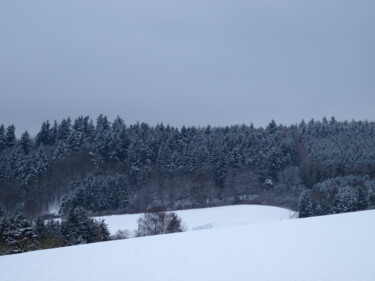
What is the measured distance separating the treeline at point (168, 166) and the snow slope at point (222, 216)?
7.47 m

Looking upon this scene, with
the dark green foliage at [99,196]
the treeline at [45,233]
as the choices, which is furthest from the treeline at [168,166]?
the treeline at [45,233]

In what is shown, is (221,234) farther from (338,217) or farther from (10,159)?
(10,159)

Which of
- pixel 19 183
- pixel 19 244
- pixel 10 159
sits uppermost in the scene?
pixel 10 159

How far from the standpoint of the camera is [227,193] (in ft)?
263

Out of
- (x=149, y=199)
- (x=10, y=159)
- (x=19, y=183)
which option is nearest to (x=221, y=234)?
(x=149, y=199)

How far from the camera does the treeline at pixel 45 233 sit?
106 feet

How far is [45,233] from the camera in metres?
36.2

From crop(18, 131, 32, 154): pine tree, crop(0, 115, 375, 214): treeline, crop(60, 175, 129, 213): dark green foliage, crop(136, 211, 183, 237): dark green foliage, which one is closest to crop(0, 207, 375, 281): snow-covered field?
crop(136, 211, 183, 237): dark green foliage

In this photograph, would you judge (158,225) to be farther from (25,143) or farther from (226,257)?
(25,143)

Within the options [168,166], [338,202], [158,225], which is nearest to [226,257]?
[158,225]

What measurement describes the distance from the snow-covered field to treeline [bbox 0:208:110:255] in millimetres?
14066

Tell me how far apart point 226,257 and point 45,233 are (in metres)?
25.3

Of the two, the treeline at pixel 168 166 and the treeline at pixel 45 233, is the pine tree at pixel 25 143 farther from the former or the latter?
the treeline at pixel 45 233

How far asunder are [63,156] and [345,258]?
280 feet
